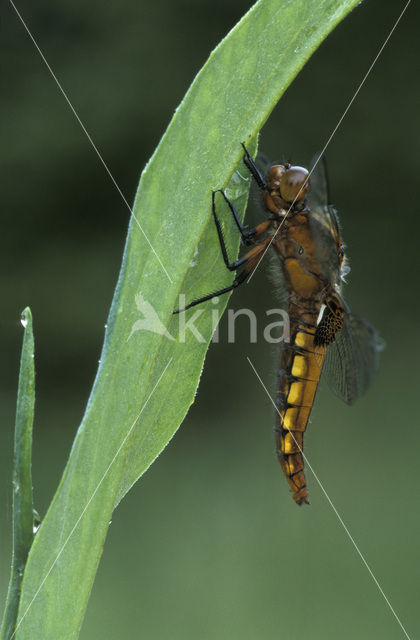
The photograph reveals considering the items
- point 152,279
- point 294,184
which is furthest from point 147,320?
point 294,184

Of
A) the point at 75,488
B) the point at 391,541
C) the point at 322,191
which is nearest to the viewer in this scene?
the point at 75,488

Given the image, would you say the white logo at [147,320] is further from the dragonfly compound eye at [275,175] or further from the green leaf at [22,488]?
the dragonfly compound eye at [275,175]

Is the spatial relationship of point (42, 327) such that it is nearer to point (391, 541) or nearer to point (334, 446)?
point (334, 446)

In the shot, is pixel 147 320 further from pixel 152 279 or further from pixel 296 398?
pixel 296 398

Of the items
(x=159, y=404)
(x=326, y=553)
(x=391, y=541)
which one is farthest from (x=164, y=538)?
(x=159, y=404)

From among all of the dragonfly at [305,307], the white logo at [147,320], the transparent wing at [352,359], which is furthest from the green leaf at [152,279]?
the transparent wing at [352,359]

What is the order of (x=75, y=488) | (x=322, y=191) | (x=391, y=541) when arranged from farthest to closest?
1. (x=391, y=541)
2. (x=322, y=191)
3. (x=75, y=488)

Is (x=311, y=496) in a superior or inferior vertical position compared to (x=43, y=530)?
superior

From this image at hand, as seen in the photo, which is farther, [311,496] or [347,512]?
[347,512]
